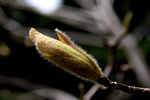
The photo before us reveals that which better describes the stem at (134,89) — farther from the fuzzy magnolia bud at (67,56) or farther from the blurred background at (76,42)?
the blurred background at (76,42)

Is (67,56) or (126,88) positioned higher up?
(67,56)

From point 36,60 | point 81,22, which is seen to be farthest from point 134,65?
point 36,60

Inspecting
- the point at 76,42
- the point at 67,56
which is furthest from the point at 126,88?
the point at 76,42

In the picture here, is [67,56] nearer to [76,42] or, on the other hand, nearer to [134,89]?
[134,89]

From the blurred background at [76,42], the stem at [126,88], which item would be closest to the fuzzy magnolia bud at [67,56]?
the stem at [126,88]

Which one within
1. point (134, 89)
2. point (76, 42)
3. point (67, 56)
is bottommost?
point (76, 42)

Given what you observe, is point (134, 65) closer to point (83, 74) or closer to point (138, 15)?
point (83, 74)
